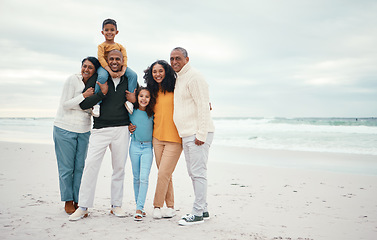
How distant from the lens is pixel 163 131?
354 cm

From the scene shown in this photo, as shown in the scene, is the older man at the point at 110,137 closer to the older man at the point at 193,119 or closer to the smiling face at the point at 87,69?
the smiling face at the point at 87,69

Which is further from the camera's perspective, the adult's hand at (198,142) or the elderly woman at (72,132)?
the elderly woman at (72,132)

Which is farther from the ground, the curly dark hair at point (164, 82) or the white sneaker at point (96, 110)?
the curly dark hair at point (164, 82)

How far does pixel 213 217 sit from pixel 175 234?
84cm

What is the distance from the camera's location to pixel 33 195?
446 cm

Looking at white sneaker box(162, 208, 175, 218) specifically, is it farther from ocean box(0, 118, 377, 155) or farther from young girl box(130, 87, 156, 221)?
ocean box(0, 118, 377, 155)

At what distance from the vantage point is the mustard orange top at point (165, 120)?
11.6ft

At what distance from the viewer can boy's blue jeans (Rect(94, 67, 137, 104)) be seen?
11.5 ft

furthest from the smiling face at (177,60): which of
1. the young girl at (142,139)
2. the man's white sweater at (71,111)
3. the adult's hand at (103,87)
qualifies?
the man's white sweater at (71,111)

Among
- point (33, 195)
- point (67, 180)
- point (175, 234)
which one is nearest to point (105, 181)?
point (33, 195)

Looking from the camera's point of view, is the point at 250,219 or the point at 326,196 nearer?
the point at 250,219

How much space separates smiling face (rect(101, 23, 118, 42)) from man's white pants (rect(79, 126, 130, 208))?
50.2 inches

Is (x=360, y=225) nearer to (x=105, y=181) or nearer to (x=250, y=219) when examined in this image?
(x=250, y=219)

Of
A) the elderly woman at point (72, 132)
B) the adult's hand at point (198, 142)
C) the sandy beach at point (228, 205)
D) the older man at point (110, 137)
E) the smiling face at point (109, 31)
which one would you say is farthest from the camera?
the smiling face at point (109, 31)
